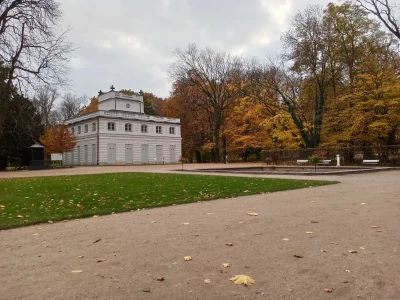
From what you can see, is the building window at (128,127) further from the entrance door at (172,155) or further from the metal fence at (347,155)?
the metal fence at (347,155)

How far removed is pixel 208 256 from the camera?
13.9ft

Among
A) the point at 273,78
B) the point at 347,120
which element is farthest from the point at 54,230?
the point at 273,78

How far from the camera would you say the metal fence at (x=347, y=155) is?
26781mm

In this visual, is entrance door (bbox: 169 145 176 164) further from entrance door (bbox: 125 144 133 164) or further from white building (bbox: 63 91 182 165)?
entrance door (bbox: 125 144 133 164)

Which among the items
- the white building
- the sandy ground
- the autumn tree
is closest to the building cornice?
the white building

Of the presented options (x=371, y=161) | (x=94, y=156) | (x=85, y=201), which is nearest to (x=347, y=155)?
(x=371, y=161)

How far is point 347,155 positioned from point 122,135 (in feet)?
99.0

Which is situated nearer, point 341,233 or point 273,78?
point 341,233

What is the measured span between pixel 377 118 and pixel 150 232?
28726 mm

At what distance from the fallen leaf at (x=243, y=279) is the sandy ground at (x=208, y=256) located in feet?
0.24

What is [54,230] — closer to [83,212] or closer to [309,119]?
[83,212]

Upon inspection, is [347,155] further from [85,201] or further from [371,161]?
[85,201]

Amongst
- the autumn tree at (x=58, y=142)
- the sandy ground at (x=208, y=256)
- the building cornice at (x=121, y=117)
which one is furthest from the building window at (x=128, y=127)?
the sandy ground at (x=208, y=256)

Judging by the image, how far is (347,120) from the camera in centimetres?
3016
